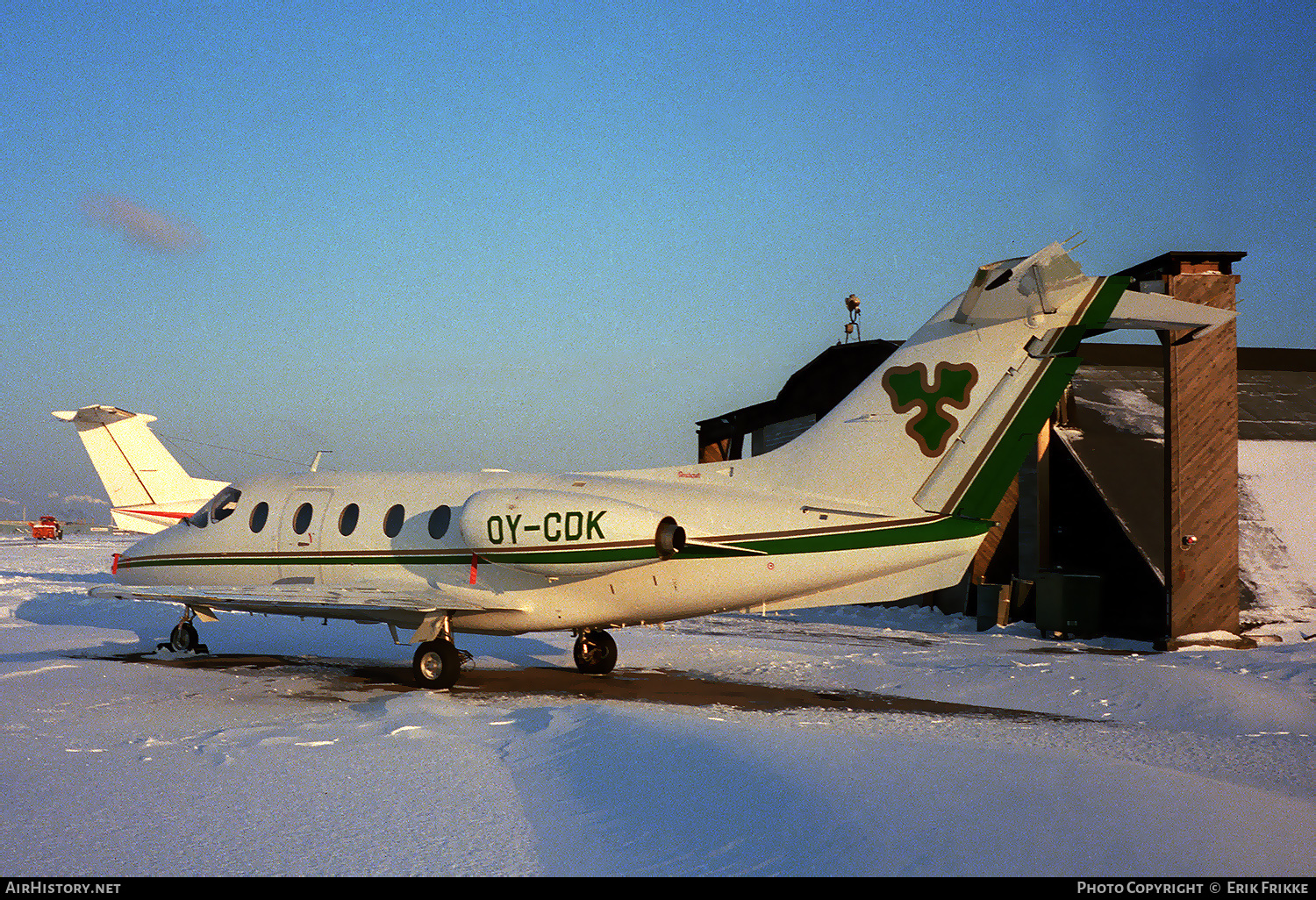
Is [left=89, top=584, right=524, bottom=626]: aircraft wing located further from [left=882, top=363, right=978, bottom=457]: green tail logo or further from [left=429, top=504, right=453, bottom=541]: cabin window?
[left=882, top=363, right=978, bottom=457]: green tail logo

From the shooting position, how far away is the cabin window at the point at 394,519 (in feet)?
42.8

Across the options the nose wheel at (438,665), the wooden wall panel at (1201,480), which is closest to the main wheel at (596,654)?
the nose wheel at (438,665)

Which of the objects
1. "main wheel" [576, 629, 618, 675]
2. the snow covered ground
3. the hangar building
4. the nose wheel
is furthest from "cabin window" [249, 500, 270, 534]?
the hangar building

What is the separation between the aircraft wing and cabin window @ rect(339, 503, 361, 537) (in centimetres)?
109

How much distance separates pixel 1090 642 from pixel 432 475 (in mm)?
12711

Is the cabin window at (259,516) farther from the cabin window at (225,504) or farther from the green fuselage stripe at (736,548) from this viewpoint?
the green fuselage stripe at (736,548)

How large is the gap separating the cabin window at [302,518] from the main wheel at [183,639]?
257cm

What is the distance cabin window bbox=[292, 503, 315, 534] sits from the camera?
14.0m

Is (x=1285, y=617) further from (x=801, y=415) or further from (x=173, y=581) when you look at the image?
(x=173, y=581)

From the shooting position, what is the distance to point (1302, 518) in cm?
1992

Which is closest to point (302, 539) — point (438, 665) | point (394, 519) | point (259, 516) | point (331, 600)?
point (259, 516)

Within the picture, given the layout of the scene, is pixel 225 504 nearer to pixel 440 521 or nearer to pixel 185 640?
pixel 185 640

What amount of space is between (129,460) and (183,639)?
13743mm
